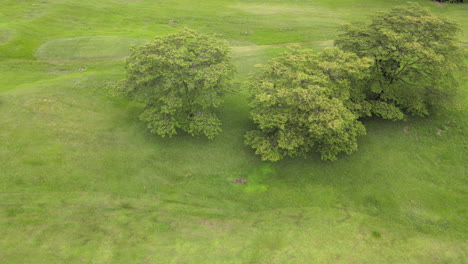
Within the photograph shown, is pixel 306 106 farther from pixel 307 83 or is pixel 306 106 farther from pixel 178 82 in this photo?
pixel 178 82

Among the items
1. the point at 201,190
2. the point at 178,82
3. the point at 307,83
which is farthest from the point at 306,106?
the point at 178,82

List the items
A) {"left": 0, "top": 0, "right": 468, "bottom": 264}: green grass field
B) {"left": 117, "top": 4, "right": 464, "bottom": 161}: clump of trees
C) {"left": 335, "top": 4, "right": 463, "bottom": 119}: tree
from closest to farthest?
{"left": 0, "top": 0, "right": 468, "bottom": 264}: green grass field < {"left": 117, "top": 4, "right": 464, "bottom": 161}: clump of trees < {"left": 335, "top": 4, "right": 463, "bottom": 119}: tree

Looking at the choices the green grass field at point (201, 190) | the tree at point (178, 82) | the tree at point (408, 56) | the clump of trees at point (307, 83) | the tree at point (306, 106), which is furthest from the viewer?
the tree at point (408, 56)

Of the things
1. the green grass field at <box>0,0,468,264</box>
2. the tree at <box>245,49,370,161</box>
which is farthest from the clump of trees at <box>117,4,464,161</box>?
the green grass field at <box>0,0,468,264</box>

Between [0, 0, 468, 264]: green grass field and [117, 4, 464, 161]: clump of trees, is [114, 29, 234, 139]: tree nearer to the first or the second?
[117, 4, 464, 161]: clump of trees

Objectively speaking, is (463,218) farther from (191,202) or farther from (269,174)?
(191,202)

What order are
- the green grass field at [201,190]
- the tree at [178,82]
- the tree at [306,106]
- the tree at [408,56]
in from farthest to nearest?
the tree at [408,56] → the tree at [178,82] → the tree at [306,106] → the green grass field at [201,190]

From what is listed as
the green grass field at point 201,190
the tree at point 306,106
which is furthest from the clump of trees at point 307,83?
the green grass field at point 201,190

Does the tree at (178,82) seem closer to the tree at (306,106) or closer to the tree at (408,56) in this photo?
the tree at (306,106)
